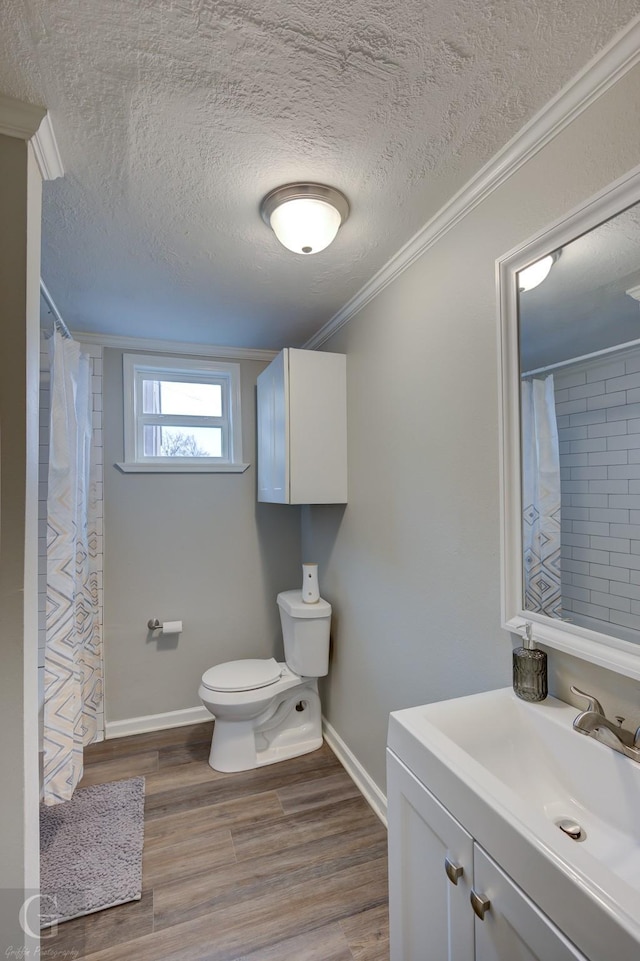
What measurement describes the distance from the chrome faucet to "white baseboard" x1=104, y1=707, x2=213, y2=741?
2.47m

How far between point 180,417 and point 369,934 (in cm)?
261

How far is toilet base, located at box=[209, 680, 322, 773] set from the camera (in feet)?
7.63

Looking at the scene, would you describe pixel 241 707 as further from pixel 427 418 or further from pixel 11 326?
pixel 11 326

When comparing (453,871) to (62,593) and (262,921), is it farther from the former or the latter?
(62,593)

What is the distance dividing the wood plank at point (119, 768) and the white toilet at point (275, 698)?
0.34 metres

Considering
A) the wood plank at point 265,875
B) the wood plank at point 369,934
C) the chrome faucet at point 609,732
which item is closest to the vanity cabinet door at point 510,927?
the chrome faucet at point 609,732

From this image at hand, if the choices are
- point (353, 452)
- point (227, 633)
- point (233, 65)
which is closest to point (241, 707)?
point (227, 633)

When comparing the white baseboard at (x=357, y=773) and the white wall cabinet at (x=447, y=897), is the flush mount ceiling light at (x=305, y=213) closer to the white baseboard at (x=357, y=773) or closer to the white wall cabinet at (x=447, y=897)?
the white wall cabinet at (x=447, y=897)

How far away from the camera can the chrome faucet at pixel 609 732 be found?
2.93ft

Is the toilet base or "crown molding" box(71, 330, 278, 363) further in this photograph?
"crown molding" box(71, 330, 278, 363)

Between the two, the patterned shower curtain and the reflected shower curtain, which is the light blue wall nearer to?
the reflected shower curtain

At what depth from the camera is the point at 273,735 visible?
8.14ft

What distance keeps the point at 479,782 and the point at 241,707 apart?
169 centimetres

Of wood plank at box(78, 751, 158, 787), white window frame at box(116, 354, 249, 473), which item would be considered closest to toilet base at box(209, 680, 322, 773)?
wood plank at box(78, 751, 158, 787)
